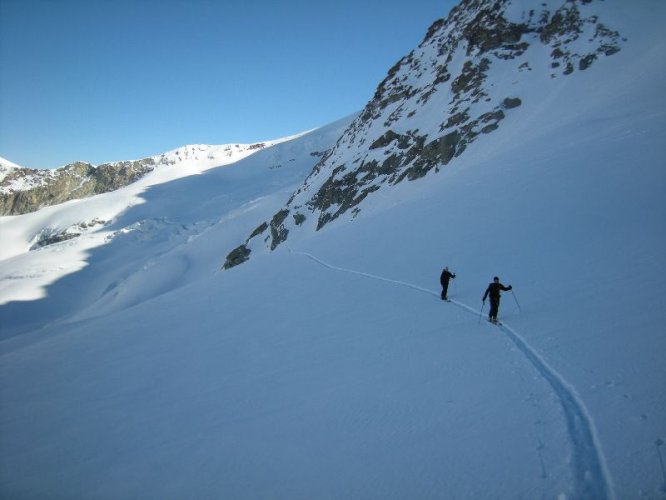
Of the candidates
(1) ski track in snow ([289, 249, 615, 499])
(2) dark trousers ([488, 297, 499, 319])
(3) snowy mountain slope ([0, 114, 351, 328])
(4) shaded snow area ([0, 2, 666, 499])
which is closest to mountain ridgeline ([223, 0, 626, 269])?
(4) shaded snow area ([0, 2, 666, 499])

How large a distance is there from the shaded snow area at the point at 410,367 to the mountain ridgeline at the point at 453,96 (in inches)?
791

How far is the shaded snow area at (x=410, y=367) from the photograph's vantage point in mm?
4676

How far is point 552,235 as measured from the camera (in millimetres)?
14383

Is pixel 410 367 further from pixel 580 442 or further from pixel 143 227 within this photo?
pixel 143 227

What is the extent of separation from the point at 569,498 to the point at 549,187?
56.8 feet

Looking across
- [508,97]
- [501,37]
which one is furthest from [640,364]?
[501,37]

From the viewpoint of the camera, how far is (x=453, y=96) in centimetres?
5016

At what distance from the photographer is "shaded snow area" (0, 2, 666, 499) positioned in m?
4.68

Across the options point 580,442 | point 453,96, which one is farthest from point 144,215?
point 580,442

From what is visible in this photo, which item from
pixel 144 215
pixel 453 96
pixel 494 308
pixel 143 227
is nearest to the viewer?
pixel 494 308

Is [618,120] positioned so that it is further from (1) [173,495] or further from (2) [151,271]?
(2) [151,271]

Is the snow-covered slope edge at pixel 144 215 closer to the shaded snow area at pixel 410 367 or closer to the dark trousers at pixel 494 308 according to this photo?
the shaded snow area at pixel 410 367

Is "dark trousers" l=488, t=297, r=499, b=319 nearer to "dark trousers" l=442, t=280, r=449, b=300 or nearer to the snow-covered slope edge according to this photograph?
"dark trousers" l=442, t=280, r=449, b=300

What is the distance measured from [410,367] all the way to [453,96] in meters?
50.1
